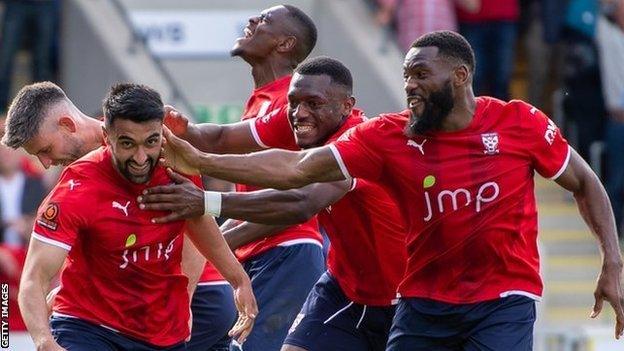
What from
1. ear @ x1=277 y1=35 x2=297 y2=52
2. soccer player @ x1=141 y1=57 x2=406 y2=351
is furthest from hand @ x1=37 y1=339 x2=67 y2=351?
ear @ x1=277 y1=35 x2=297 y2=52

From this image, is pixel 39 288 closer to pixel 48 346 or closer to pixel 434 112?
pixel 48 346

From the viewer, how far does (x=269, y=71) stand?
10805 mm

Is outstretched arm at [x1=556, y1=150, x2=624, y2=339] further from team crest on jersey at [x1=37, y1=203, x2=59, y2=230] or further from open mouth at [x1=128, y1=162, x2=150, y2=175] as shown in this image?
team crest on jersey at [x1=37, y1=203, x2=59, y2=230]

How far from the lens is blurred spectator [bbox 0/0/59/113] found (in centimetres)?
1518

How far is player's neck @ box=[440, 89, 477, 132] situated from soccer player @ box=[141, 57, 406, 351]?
870 mm

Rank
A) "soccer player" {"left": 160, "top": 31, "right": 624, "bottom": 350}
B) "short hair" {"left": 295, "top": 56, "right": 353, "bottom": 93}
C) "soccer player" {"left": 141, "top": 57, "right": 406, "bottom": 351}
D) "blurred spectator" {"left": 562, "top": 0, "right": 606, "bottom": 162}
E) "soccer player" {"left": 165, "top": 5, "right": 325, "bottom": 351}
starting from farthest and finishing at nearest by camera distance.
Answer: "blurred spectator" {"left": 562, "top": 0, "right": 606, "bottom": 162} → "soccer player" {"left": 165, "top": 5, "right": 325, "bottom": 351} → "short hair" {"left": 295, "top": 56, "right": 353, "bottom": 93} → "soccer player" {"left": 141, "top": 57, "right": 406, "bottom": 351} → "soccer player" {"left": 160, "top": 31, "right": 624, "bottom": 350}

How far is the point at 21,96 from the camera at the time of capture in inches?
348

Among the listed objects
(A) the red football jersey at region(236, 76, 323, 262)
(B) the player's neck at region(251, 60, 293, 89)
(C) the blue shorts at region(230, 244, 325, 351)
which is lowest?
(C) the blue shorts at region(230, 244, 325, 351)

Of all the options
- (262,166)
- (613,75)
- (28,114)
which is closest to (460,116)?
(262,166)

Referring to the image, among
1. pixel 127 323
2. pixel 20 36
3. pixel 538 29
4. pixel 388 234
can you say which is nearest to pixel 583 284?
pixel 538 29

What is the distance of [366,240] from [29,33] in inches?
272

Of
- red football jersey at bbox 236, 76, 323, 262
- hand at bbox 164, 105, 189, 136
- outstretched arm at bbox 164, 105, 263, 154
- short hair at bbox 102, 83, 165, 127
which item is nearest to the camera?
short hair at bbox 102, 83, 165, 127

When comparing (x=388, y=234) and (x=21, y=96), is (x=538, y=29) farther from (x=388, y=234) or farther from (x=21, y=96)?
(x=21, y=96)

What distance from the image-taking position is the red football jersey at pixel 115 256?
8.26 m
